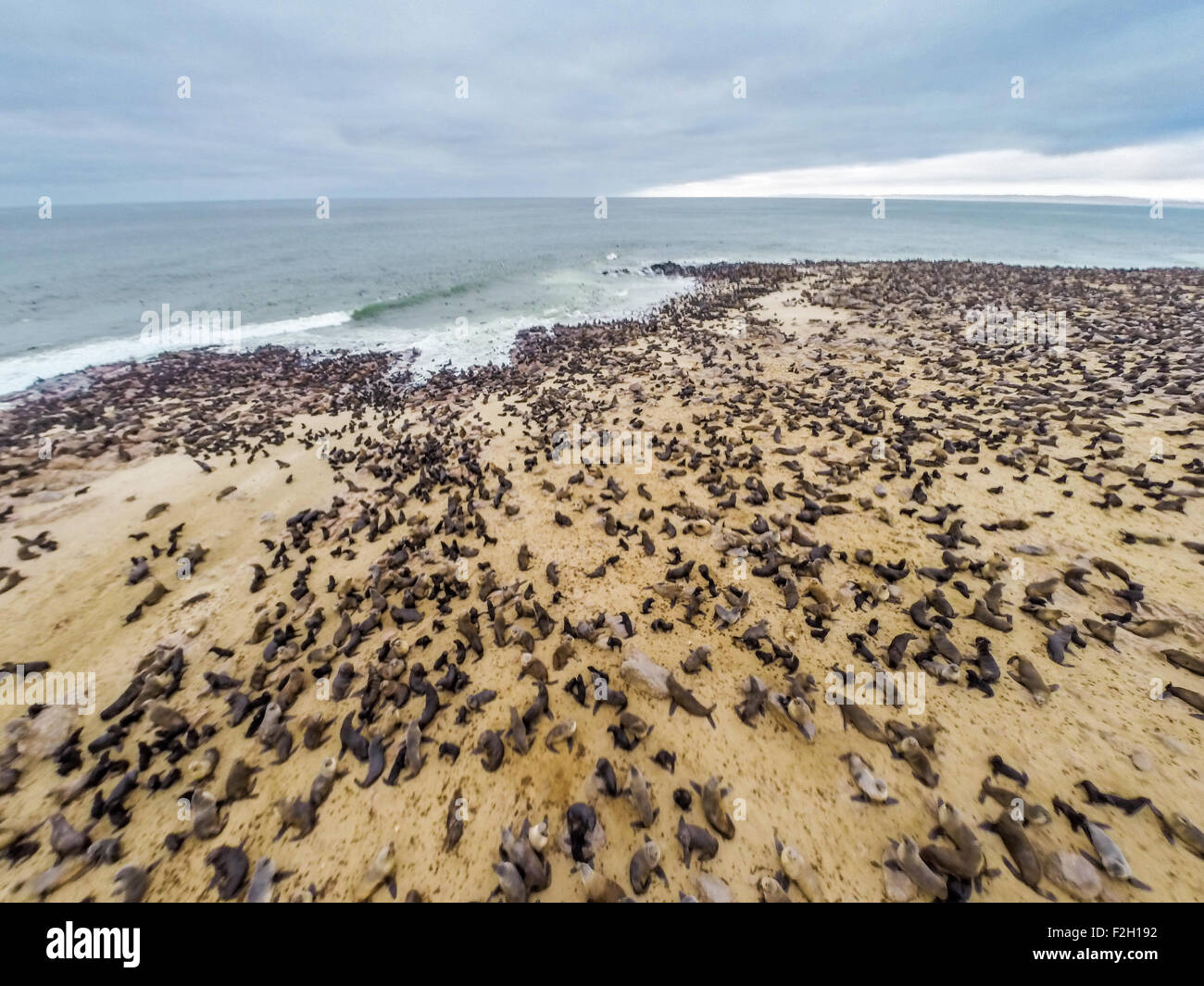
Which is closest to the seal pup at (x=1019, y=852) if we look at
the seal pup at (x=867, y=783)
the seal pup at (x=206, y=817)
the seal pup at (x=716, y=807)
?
the seal pup at (x=867, y=783)

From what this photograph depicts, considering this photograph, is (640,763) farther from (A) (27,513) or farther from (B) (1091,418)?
(A) (27,513)

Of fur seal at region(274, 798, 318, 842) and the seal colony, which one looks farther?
fur seal at region(274, 798, 318, 842)

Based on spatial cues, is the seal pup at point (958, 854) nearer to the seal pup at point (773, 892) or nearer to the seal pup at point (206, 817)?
the seal pup at point (773, 892)

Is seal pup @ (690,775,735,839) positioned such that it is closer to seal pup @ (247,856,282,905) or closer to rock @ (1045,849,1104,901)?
rock @ (1045,849,1104,901)

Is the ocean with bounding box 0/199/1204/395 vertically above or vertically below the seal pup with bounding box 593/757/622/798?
above

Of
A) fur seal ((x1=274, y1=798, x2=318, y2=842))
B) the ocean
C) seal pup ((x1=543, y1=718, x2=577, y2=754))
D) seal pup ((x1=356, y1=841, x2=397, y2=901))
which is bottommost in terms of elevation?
seal pup ((x1=356, y1=841, x2=397, y2=901))

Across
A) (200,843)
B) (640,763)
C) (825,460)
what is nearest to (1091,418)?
(825,460)

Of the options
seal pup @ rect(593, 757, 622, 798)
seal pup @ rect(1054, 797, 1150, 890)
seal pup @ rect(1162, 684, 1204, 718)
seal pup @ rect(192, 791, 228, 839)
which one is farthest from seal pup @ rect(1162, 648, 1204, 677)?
seal pup @ rect(192, 791, 228, 839)
